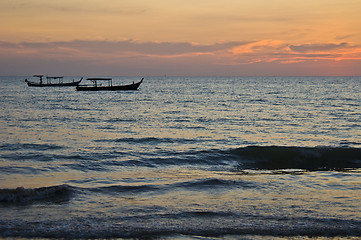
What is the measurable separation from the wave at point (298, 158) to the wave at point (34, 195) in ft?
26.6

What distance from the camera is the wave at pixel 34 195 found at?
10180 mm

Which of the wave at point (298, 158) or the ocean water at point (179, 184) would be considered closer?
the ocean water at point (179, 184)

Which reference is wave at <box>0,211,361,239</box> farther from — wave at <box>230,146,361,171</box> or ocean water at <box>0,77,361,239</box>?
wave at <box>230,146,361,171</box>

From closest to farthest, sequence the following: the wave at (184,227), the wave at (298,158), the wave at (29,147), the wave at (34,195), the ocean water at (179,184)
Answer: the wave at (184,227) → the ocean water at (179,184) → the wave at (34,195) → the wave at (298,158) → the wave at (29,147)

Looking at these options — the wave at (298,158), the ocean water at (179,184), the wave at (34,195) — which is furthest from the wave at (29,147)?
the wave at (298,158)

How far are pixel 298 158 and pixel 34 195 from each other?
12.3m

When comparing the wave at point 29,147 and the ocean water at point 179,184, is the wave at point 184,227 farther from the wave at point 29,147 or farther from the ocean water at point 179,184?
the wave at point 29,147

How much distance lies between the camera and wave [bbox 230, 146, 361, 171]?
1628 cm

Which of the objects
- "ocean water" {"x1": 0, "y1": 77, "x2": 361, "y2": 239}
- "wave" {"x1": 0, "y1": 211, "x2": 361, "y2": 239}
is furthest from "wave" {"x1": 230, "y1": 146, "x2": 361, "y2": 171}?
"wave" {"x1": 0, "y1": 211, "x2": 361, "y2": 239}

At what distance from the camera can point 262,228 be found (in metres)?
8.20

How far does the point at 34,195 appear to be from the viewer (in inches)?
414

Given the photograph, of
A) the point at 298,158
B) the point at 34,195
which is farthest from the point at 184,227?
the point at 298,158

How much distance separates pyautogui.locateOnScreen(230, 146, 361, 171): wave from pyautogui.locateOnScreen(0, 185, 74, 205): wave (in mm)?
8105

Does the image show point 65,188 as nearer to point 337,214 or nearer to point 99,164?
point 99,164
